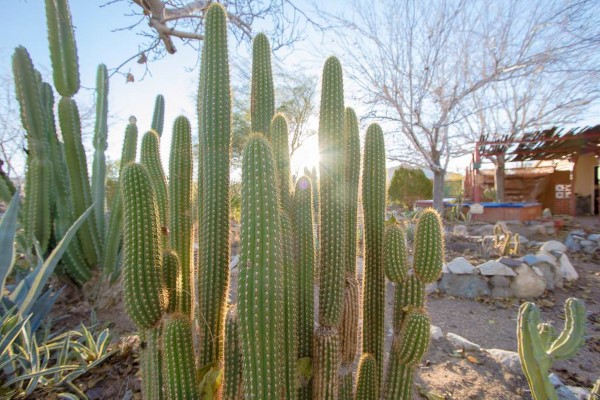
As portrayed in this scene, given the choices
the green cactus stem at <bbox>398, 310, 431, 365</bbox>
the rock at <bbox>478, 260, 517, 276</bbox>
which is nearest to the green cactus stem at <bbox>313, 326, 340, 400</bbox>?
the green cactus stem at <bbox>398, 310, 431, 365</bbox>

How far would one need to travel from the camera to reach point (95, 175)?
153 inches

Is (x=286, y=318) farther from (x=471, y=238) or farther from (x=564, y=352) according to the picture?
(x=471, y=238)

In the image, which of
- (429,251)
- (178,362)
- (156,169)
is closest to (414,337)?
(429,251)

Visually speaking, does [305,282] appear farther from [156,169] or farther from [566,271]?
[566,271]

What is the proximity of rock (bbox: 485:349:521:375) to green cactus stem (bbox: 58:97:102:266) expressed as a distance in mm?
4058

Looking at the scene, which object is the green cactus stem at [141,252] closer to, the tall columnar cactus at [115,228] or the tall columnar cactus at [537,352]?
the tall columnar cactus at [537,352]

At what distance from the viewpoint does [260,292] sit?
1.25m

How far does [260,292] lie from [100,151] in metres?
3.51

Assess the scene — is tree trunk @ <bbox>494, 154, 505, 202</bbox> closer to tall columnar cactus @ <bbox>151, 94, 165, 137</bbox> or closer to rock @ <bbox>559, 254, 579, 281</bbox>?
rock @ <bbox>559, 254, 579, 281</bbox>

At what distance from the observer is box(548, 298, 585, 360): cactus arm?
179 centimetres

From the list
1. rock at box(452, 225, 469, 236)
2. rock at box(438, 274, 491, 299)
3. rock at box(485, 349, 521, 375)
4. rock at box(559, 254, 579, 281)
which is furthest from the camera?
rock at box(452, 225, 469, 236)

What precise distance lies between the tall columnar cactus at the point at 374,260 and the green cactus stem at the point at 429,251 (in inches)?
8.0

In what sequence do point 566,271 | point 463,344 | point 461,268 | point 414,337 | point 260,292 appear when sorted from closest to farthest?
point 260,292 < point 414,337 < point 463,344 < point 461,268 < point 566,271

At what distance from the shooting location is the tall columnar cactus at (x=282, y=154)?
1.73 m
